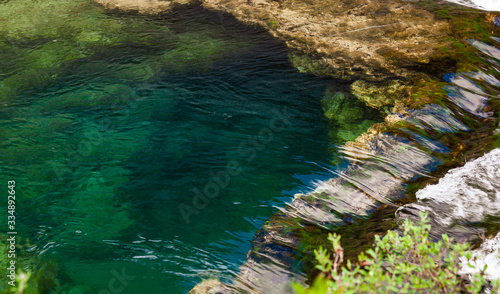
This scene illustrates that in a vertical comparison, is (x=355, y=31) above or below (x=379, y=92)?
above

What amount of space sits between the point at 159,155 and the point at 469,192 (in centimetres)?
445

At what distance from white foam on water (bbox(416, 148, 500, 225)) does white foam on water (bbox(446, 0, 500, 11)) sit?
17.4ft

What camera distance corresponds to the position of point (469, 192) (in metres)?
4.70

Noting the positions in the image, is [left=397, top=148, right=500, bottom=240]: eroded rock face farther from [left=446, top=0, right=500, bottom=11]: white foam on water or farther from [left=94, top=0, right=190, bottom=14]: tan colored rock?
[left=94, top=0, right=190, bottom=14]: tan colored rock

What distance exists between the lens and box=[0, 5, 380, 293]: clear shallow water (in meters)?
4.32

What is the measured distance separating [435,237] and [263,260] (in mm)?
1990

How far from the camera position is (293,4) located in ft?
31.1

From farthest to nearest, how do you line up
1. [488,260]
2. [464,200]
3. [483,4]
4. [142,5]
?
[142,5] < [483,4] < [464,200] < [488,260]

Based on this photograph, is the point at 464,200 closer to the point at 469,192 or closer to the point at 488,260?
the point at 469,192

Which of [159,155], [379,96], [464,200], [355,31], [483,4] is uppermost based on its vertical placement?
[483,4]

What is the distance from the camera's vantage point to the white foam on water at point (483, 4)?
28.8 feet

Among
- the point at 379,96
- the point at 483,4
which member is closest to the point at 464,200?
the point at 379,96

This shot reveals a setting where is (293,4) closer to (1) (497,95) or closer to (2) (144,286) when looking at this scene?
(1) (497,95)

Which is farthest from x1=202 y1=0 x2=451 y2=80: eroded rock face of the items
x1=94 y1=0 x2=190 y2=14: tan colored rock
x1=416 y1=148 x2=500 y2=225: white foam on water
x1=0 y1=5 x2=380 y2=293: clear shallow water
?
x1=416 y1=148 x2=500 y2=225: white foam on water
